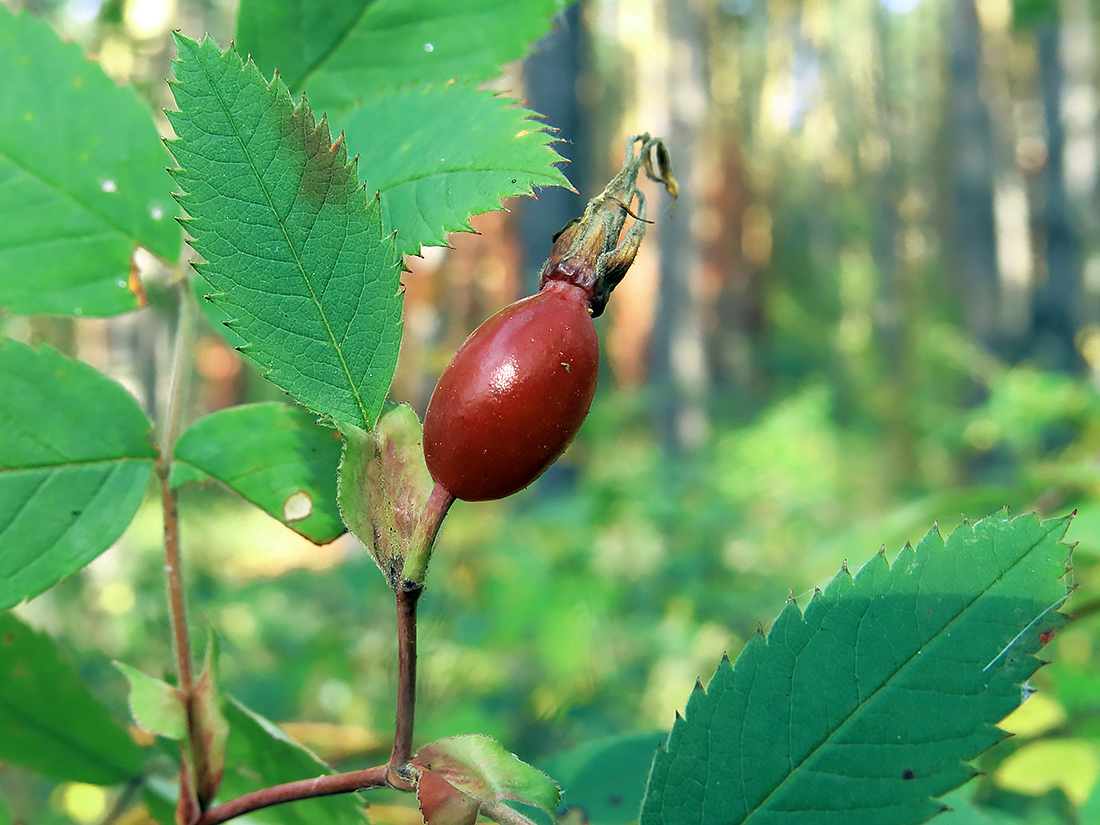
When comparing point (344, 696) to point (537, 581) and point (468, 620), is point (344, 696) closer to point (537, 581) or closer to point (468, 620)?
point (468, 620)

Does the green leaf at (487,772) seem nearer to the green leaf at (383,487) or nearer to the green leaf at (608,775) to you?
the green leaf at (383,487)

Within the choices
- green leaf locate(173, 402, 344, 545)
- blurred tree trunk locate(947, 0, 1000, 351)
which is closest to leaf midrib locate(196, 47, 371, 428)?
green leaf locate(173, 402, 344, 545)

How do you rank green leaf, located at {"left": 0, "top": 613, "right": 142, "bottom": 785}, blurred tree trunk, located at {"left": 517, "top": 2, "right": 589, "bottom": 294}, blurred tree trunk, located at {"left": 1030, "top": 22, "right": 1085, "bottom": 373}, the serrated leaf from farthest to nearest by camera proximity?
blurred tree trunk, located at {"left": 1030, "top": 22, "right": 1085, "bottom": 373}
blurred tree trunk, located at {"left": 517, "top": 2, "right": 589, "bottom": 294}
green leaf, located at {"left": 0, "top": 613, "right": 142, "bottom": 785}
the serrated leaf

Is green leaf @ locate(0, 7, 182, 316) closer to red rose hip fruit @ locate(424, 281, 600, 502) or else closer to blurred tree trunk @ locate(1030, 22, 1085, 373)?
red rose hip fruit @ locate(424, 281, 600, 502)

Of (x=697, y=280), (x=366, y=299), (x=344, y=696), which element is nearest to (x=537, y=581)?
(x=344, y=696)

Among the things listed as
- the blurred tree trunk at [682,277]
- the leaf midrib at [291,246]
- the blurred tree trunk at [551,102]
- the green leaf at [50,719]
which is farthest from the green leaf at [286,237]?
the blurred tree trunk at [682,277]

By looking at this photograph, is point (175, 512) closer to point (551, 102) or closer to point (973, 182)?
point (551, 102)

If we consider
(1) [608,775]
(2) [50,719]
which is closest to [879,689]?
(1) [608,775]
